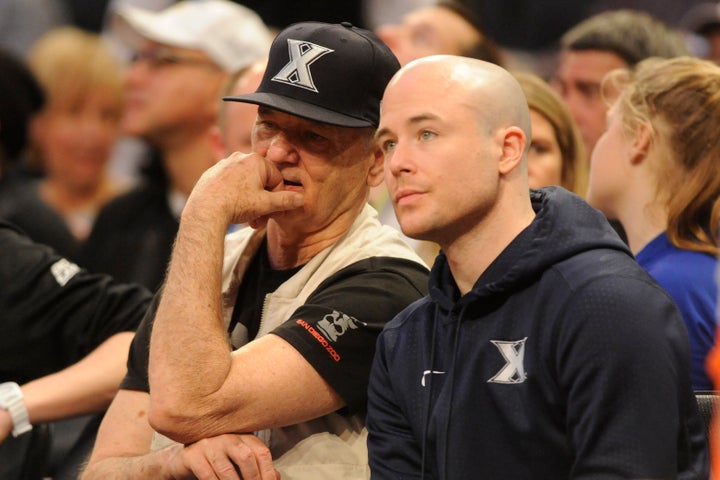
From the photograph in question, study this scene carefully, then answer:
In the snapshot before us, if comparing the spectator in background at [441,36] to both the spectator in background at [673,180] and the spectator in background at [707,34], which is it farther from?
the spectator in background at [673,180]

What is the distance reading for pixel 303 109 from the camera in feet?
9.34

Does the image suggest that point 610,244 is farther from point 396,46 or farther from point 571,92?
point 396,46

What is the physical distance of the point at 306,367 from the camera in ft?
8.84

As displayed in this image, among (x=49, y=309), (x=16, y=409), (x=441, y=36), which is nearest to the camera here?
(x=16, y=409)

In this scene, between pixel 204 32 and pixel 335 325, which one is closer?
pixel 335 325

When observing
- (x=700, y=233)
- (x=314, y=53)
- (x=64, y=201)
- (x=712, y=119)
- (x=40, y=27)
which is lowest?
(x=64, y=201)

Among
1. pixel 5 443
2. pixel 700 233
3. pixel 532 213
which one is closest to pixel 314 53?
pixel 532 213

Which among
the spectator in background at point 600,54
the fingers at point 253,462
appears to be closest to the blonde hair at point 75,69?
the spectator in background at point 600,54

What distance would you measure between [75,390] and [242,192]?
3.30 feet

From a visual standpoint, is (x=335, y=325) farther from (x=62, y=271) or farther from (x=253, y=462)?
(x=62, y=271)

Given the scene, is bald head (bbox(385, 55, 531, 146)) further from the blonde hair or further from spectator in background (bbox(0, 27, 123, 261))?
the blonde hair

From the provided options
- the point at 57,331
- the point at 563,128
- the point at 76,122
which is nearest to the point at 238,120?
the point at 57,331

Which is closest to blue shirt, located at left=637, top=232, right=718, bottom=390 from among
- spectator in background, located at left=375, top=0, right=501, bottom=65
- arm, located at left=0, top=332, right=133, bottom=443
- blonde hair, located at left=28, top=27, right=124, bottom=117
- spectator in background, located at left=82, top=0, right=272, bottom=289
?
arm, located at left=0, top=332, right=133, bottom=443

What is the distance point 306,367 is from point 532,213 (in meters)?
0.61
